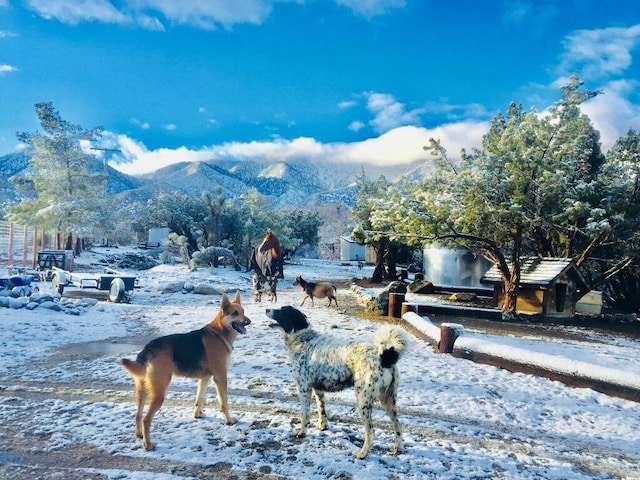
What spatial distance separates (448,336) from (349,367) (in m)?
5.53

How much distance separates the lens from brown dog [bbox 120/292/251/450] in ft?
14.9

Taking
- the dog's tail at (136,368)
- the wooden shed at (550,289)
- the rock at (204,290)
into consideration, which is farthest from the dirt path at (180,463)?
the rock at (204,290)

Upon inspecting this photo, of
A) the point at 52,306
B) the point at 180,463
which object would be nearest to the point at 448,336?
the point at 180,463

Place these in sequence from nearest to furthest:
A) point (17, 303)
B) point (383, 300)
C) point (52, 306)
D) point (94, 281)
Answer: point (17, 303) → point (52, 306) → point (383, 300) → point (94, 281)

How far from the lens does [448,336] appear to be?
9.45 meters

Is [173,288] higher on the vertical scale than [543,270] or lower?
lower

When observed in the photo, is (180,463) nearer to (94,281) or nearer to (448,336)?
(448,336)

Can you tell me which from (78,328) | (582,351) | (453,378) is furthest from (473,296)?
(78,328)

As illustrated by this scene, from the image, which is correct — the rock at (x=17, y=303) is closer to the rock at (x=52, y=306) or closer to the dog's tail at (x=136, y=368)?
the rock at (x=52, y=306)

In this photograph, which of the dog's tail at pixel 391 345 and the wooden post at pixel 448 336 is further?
the wooden post at pixel 448 336

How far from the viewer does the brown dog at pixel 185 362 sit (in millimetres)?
4547

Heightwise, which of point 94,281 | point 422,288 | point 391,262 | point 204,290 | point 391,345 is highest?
point 391,262

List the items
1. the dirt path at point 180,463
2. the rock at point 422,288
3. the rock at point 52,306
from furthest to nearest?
the rock at point 422,288
the rock at point 52,306
the dirt path at point 180,463

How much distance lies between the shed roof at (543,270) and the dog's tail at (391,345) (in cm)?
1281
